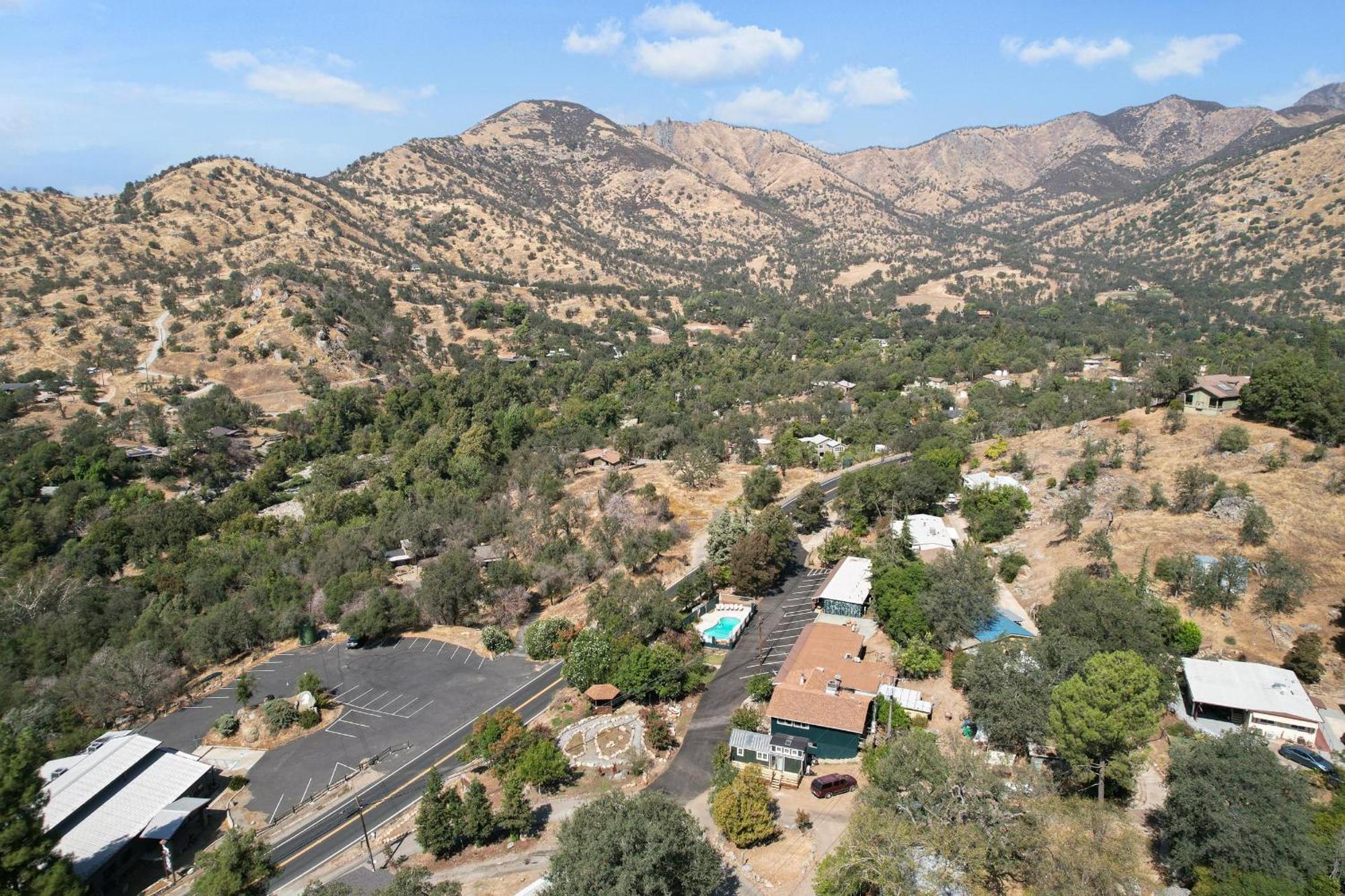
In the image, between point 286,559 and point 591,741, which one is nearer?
point 591,741

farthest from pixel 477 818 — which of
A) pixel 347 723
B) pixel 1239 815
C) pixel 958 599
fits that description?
pixel 1239 815

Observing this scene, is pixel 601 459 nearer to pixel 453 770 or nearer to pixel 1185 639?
pixel 453 770

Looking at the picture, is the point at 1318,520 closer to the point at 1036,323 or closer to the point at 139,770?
the point at 139,770

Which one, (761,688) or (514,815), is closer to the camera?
(514,815)

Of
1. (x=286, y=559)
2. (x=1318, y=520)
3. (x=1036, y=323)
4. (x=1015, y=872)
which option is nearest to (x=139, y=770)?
(x=286, y=559)

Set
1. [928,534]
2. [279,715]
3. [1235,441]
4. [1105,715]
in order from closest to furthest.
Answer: [1105,715], [279,715], [1235,441], [928,534]

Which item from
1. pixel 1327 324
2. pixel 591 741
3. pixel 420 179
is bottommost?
pixel 591 741
